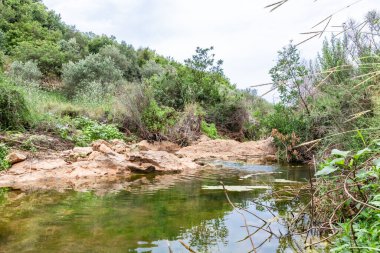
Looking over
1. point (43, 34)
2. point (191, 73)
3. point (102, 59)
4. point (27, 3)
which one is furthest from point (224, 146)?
point (27, 3)

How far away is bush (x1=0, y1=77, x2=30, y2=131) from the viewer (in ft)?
31.9

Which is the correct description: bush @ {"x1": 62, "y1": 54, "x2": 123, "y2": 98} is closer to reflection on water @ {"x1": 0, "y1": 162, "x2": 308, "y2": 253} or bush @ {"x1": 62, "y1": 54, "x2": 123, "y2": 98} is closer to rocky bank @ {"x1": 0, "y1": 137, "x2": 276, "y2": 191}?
rocky bank @ {"x1": 0, "y1": 137, "x2": 276, "y2": 191}

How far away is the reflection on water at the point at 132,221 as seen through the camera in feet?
11.4

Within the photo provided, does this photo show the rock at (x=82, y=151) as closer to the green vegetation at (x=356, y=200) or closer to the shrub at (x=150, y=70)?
the green vegetation at (x=356, y=200)

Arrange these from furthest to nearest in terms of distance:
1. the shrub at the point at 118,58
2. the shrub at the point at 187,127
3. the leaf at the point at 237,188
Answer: the shrub at the point at 118,58 → the shrub at the point at 187,127 → the leaf at the point at 237,188

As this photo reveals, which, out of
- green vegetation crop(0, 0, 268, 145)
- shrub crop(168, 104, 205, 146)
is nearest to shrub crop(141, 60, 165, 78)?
green vegetation crop(0, 0, 268, 145)

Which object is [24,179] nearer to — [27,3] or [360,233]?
[360,233]

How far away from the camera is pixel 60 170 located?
759 centimetres

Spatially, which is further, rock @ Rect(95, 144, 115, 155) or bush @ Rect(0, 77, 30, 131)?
bush @ Rect(0, 77, 30, 131)

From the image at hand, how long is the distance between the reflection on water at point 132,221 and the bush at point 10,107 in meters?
4.58

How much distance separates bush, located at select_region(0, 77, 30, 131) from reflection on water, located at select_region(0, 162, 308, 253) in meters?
4.58

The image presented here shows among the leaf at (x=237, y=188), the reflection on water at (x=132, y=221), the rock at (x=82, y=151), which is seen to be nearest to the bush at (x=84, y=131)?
the rock at (x=82, y=151)

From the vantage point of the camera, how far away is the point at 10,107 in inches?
385

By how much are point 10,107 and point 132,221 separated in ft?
23.7
